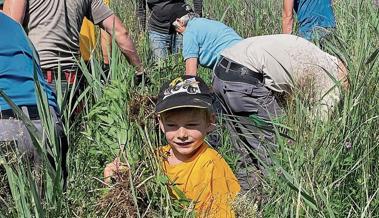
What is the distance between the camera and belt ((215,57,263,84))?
3.47 m

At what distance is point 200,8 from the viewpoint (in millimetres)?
5762

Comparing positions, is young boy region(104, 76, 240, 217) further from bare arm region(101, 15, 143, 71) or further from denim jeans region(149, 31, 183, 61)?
denim jeans region(149, 31, 183, 61)

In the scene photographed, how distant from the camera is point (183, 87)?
7.65ft

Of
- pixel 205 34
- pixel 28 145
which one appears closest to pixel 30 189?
pixel 28 145

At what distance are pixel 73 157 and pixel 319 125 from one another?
0.82 meters

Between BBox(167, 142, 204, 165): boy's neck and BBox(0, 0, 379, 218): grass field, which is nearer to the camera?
BBox(0, 0, 379, 218): grass field

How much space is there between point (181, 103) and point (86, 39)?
1.76 m

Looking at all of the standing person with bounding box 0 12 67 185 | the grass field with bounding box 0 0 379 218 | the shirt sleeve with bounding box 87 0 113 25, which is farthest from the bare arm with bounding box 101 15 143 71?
the standing person with bounding box 0 12 67 185

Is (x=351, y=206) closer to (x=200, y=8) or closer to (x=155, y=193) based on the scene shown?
(x=155, y=193)

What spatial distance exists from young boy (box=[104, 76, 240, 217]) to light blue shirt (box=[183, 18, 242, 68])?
162cm

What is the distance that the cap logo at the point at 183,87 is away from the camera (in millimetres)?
2311

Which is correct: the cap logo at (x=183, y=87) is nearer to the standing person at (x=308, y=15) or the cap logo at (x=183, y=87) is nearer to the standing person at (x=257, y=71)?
the standing person at (x=257, y=71)

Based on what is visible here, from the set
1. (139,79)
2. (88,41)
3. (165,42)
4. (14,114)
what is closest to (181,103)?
(14,114)

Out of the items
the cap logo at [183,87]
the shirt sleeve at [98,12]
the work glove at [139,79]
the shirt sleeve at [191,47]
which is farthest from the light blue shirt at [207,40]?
the cap logo at [183,87]
